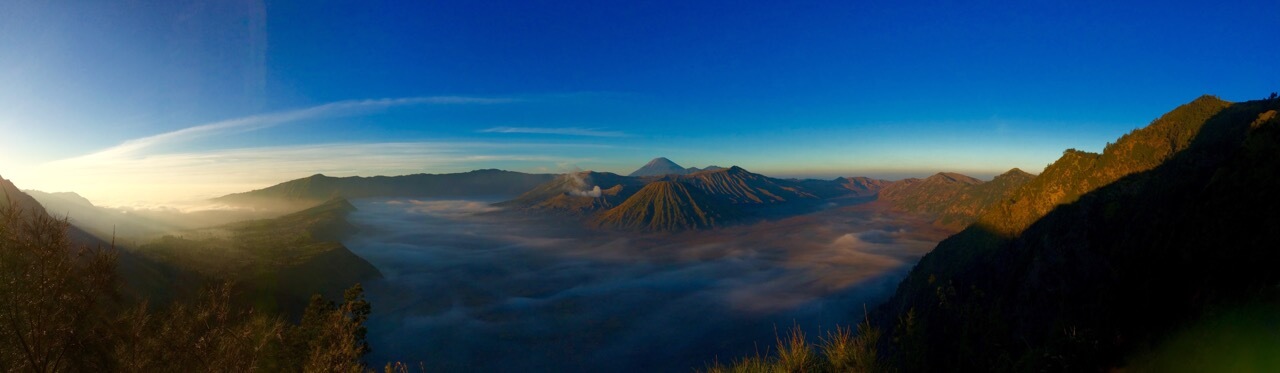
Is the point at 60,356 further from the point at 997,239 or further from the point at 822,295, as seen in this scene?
the point at 822,295

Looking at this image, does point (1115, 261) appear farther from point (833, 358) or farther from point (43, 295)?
point (43, 295)

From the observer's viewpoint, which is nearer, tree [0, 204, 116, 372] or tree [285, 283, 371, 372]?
tree [0, 204, 116, 372]

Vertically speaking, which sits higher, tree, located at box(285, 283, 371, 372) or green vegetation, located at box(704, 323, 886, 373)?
green vegetation, located at box(704, 323, 886, 373)

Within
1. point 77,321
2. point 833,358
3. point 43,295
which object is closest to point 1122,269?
point 833,358

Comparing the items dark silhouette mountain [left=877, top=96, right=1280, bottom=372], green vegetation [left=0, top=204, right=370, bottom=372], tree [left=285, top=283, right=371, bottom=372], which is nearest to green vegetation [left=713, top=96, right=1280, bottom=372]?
dark silhouette mountain [left=877, top=96, right=1280, bottom=372]

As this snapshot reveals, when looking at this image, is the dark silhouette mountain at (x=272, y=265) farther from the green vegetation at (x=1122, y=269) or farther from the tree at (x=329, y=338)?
the green vegetation at (x=1122, y=269)

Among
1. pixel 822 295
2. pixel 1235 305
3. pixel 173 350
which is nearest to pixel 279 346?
pixel 173 350

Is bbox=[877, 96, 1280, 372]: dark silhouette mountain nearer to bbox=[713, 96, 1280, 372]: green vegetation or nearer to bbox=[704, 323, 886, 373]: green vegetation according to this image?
bbox=[713, 96, 1280, 372]: green vegetation

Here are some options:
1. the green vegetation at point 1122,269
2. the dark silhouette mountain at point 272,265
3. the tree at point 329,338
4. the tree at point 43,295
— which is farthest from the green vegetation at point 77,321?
the dark silhouette mountain at point 272,265

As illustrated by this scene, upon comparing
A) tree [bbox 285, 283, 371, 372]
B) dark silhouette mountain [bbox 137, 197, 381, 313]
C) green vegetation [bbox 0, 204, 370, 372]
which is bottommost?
dark silhouette mountain [bbox 137, 197, 381, 313]
